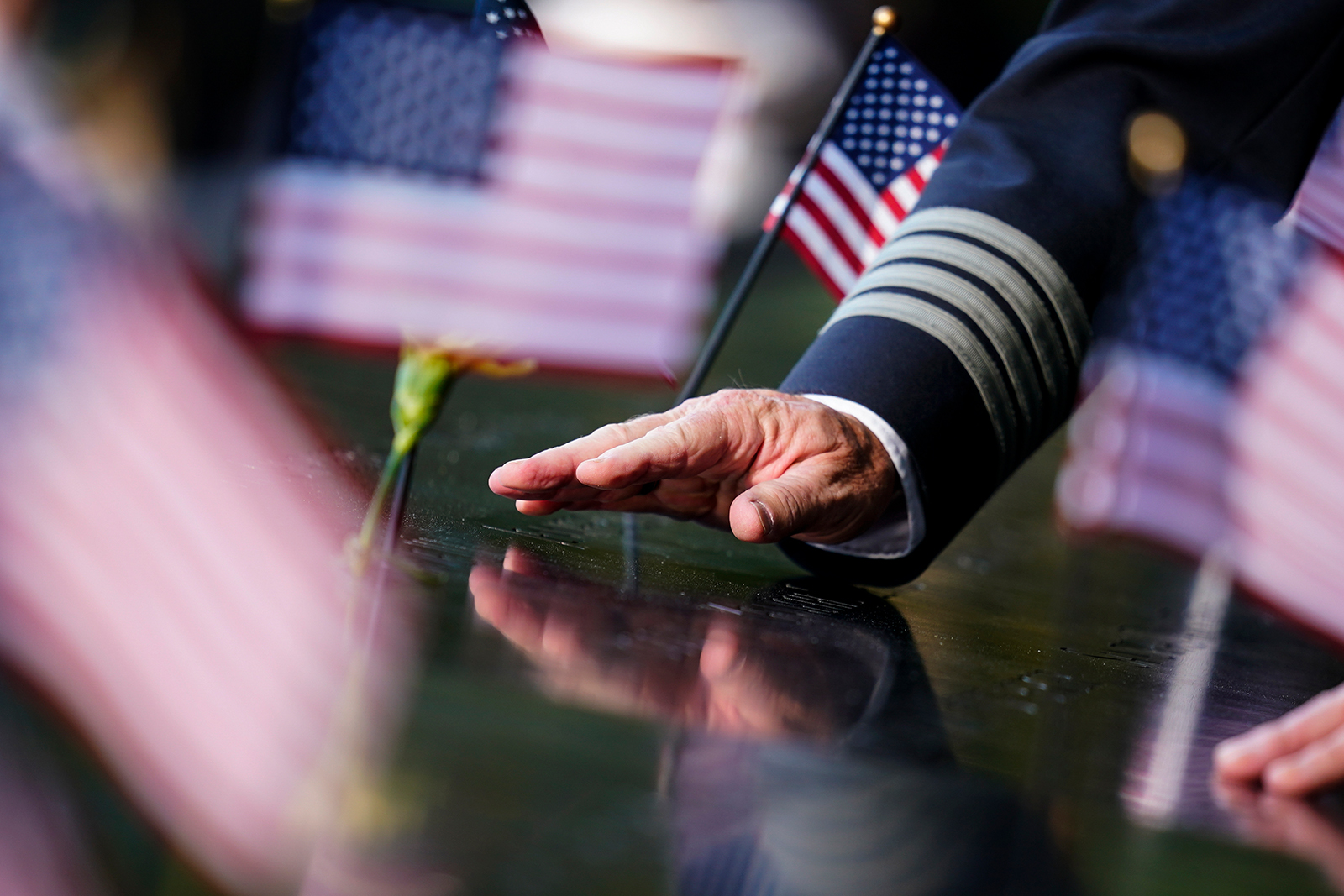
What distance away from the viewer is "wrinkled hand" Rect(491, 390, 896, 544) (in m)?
0.76

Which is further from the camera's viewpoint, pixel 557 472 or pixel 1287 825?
pixel 557 472

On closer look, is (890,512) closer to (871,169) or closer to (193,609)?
(193,609)

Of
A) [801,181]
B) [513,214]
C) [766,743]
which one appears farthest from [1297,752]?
[513,214]

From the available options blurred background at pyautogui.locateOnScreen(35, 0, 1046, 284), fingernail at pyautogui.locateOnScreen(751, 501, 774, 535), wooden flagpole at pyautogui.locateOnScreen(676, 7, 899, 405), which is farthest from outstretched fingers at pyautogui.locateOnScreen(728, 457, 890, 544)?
blurred background at pyautogui.locateOnScreen(35, 0, 1046, 284)

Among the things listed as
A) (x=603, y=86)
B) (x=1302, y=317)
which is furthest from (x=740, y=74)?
(x=1302, y=317)

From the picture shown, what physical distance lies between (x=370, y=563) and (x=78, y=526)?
145 millimetres

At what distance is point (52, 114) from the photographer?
150 inches

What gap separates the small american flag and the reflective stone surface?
0.59 meters

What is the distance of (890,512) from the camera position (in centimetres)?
93

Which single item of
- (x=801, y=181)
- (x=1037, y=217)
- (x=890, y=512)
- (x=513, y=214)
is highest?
(x=1037, y=217)

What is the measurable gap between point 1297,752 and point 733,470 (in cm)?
40

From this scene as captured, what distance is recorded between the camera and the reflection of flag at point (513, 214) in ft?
10.5

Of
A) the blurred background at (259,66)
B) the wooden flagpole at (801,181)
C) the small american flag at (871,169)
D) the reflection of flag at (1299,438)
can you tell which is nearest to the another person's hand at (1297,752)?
the wooden flagpole at (801,181)

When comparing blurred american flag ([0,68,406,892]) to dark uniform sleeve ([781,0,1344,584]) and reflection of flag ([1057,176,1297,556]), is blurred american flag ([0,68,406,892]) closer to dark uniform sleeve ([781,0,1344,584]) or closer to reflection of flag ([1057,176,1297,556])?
dark uniform sleeve ([781,0,1344,584])
